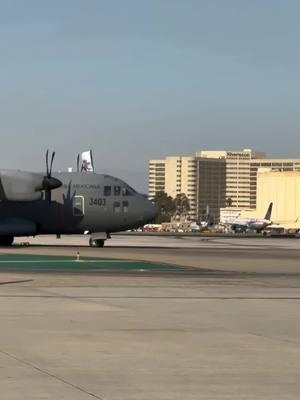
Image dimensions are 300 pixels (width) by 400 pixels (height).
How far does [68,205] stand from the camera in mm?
56688

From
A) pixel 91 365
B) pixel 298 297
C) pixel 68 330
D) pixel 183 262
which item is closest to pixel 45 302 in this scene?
pixel 68 330

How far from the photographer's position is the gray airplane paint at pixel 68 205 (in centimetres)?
5562

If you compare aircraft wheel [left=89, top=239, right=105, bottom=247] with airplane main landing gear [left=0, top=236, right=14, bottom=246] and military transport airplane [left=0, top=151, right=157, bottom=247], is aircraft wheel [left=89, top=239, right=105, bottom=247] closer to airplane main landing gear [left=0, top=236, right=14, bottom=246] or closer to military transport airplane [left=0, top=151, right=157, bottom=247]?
military transport airplane [left=0, top=151, right=157, bottom=247]

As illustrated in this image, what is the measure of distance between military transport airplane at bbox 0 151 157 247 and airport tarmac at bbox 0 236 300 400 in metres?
25.4

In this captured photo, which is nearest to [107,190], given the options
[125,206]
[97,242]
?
[125,206]

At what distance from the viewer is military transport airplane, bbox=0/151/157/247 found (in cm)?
5562

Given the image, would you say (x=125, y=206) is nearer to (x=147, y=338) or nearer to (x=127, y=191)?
(x=127, y=191)

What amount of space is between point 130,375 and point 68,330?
4.76 m

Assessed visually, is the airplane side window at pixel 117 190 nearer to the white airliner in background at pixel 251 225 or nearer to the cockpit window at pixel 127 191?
the cockpit window at pixel 127 191

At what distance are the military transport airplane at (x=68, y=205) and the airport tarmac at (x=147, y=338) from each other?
→ 25.4 meters

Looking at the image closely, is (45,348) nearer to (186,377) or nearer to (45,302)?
(186,377)

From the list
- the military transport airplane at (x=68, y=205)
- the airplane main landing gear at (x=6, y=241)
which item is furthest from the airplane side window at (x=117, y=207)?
the airplane main landing gear at (x=6, y=241)

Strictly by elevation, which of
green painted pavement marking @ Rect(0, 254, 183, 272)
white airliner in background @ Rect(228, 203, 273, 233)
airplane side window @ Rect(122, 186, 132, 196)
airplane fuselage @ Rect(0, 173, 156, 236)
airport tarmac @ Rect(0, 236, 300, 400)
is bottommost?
white airliner in background @ Rect(228, 203, 273, 233)

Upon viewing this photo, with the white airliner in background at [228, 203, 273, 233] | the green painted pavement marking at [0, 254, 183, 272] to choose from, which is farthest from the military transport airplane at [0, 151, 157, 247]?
the white airliner in background at [228, 203, 273, 233]
